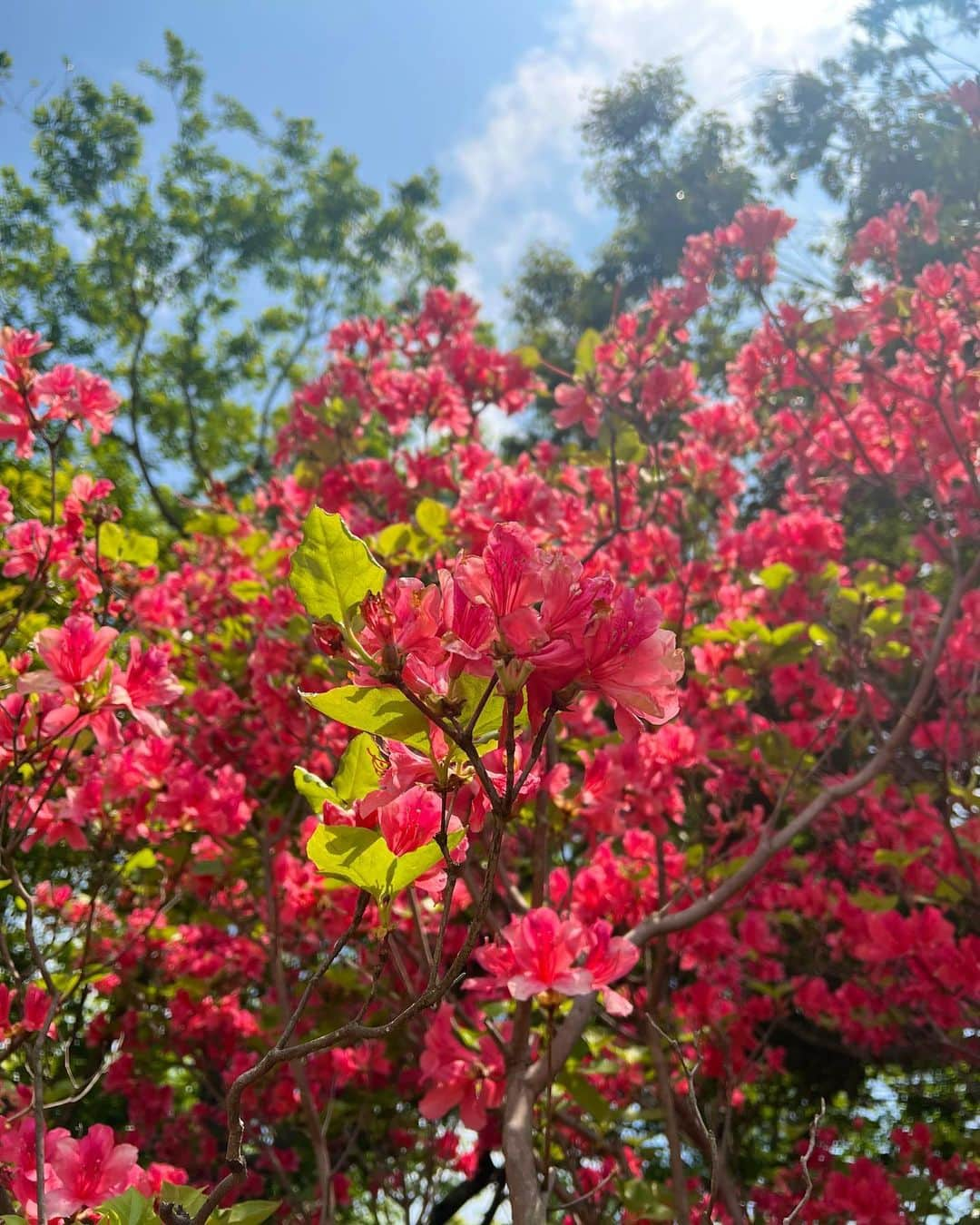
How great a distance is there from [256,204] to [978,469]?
9.73 meters

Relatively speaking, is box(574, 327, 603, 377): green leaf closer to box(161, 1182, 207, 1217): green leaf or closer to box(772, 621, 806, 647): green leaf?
box(772, 621, 806, 647): green leaf

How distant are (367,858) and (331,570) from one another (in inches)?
11.4

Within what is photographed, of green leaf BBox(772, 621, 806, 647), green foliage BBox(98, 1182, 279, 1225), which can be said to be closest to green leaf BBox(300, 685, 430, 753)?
green foliage BBox(98, 1182, 279, 1225)

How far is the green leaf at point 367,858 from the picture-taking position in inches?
36.0

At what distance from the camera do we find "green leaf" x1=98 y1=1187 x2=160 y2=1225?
1087 millimetres

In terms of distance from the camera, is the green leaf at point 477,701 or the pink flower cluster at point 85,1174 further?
the pink flower cluster at point 85,1174

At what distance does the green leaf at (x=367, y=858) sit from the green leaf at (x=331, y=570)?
0.21 metres

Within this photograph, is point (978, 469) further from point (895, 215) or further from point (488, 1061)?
point (488, 1061)

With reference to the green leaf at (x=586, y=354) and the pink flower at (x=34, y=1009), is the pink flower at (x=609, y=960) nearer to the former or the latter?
the pink flower at (x=34, y=1009)

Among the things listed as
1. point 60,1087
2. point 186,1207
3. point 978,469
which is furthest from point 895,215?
point 60,1087

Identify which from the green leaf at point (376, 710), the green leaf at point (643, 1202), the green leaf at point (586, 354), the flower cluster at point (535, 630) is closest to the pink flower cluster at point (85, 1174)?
the green leaf at point (376, 710)

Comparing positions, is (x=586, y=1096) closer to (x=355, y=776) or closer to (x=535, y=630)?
(x=355, y=776)

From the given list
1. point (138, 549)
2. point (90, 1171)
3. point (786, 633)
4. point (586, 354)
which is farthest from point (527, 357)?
point (90, 1171)

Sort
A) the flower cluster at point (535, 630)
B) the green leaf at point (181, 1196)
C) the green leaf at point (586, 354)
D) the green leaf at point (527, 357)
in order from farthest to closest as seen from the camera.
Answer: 1. the green leaf at point (527, 357)
2. the green leaf at point (586, 354)
3. the green leaf at point (181, 1196)
4. the flower cluster at point (535, 630)
